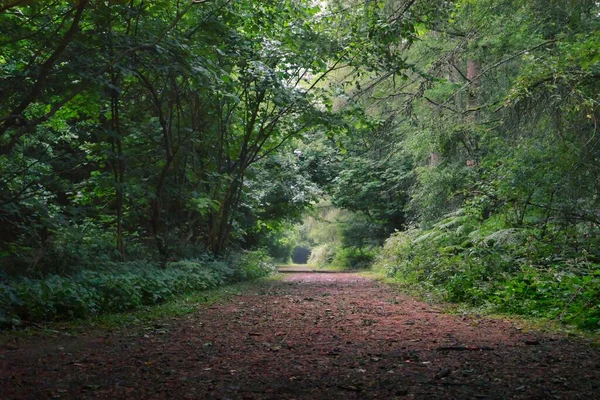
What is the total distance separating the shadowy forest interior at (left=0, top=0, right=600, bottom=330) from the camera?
23.1ft

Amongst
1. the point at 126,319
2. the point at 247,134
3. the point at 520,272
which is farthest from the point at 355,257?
the point at 126,319

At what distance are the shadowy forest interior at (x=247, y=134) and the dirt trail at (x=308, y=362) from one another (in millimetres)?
1231

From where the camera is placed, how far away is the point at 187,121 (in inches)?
503

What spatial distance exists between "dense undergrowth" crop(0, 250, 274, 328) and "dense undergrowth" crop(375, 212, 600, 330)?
4945 millimetres

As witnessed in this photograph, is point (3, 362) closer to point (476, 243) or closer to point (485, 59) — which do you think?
point (476, 243)

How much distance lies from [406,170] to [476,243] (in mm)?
10694

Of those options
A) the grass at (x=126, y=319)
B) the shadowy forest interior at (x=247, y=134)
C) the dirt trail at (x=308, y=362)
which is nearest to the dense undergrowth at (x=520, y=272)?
the shadowy forest interior at (x=247, y=134)

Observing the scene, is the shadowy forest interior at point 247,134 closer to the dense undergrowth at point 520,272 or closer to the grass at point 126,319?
the dense undergrowth at point 520,272

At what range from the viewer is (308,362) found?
4.52m

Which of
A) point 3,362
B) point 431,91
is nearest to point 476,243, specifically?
point 431,91

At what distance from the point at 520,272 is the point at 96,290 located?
20.9 ft

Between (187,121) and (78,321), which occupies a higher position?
(187,121)

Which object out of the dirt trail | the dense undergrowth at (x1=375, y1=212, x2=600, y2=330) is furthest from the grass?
the dense undergrowth at (x1=375, y1=212, x2=600, y2=330)

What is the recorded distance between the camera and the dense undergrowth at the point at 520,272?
6457mm
